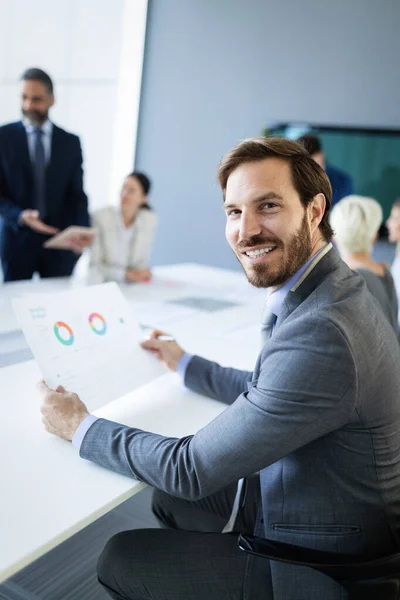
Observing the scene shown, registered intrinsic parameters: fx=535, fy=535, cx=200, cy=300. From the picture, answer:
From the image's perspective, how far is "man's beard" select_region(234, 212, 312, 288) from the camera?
1087mm

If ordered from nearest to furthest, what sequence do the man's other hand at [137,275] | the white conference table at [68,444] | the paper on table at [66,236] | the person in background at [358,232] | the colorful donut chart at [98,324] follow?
the white conference table at [68,444] → the colorful donut chart at [98,324] → the person in background at [358,232] → the paper on table at [66,236] → the man's other hand at [137,275]

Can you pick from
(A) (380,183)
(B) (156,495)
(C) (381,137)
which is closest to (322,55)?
(C) (381,137)

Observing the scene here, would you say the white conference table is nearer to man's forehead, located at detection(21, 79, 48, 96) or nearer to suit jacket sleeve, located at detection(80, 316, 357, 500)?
suit jacket sleeve, located at detection(80, 316, 357, 500)

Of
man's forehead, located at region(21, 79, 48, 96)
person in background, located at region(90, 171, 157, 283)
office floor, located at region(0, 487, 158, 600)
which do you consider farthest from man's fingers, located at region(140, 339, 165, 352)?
man's forehead, located at region(21, 79, 48, 96)

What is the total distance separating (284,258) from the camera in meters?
1.09

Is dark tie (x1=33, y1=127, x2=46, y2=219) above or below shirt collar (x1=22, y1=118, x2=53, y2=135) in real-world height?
below

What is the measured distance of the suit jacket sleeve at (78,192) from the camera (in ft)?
10.3

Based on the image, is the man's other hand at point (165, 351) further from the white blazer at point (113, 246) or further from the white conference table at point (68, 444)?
the white blazer at point (113, 246)

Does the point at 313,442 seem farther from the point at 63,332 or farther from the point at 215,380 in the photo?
the point at 63,332

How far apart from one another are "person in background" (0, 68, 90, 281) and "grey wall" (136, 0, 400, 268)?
1862 millimetres

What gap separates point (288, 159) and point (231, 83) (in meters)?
3.87

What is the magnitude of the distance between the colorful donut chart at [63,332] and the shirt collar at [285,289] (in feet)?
1.59

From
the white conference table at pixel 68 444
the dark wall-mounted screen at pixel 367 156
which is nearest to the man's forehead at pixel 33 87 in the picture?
the white conference table at pixel 68 444

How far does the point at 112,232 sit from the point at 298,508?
235 cm
